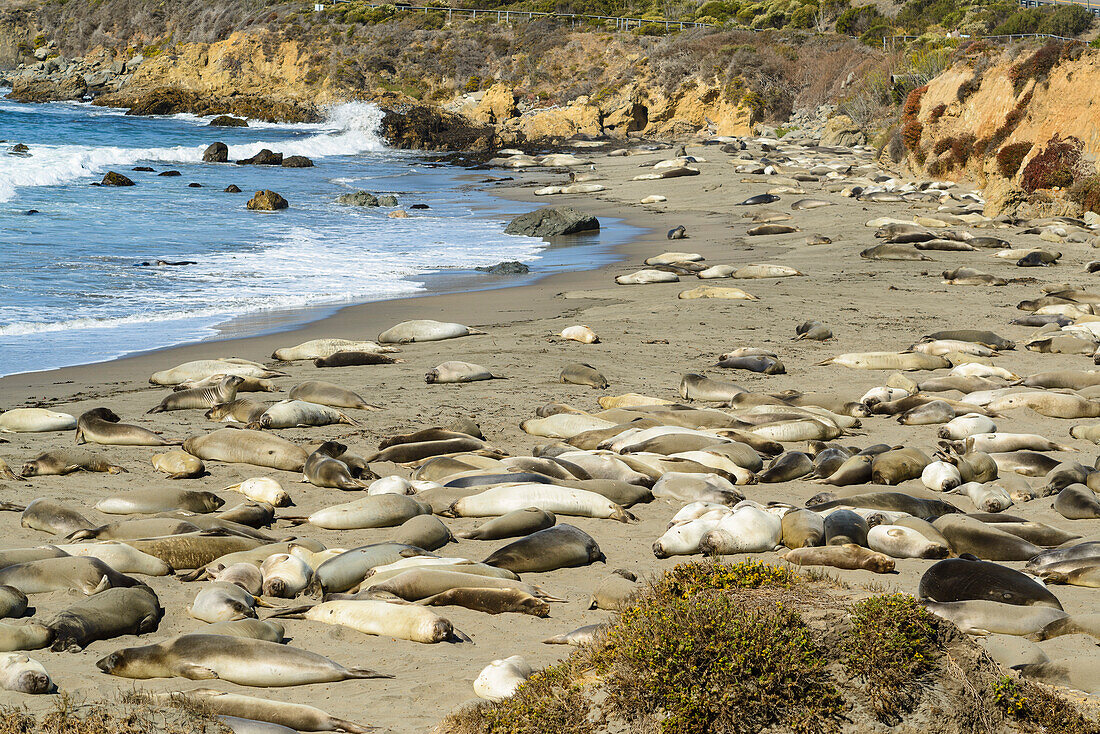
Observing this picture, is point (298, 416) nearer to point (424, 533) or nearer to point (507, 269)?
point (424, 533)

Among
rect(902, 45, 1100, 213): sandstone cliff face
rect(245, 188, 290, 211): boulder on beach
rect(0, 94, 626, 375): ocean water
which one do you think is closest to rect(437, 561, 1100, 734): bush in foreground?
A: rect(0, 94, 626, 375): ocean water

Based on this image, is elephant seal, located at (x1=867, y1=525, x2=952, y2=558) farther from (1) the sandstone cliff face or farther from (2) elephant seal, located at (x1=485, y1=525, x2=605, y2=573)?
(1) the sandstone cliff face

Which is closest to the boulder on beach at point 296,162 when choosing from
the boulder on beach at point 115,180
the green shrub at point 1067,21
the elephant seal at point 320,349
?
the boulder on beach at point 115,180

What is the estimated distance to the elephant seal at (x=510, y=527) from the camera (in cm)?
500

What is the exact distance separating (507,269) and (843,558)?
→ 10377 mm

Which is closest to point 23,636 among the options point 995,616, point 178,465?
point 178,465

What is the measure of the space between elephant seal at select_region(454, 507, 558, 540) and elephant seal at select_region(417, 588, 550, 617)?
2.80 ft

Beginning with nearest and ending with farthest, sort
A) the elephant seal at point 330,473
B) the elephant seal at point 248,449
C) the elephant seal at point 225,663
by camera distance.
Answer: the elephant seal at point 225,663 → the elephant seal at point 330,473 → the elephant seal at point 248,449

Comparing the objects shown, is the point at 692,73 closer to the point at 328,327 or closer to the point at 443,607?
the point at 328,327

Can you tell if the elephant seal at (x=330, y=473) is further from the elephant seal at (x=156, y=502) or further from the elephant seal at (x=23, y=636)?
the elephant seal at (x=23, y=636)

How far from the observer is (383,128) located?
4434 centimetres

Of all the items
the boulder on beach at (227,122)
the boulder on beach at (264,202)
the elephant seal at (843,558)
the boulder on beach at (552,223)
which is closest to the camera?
the elephant seal at (843,558)

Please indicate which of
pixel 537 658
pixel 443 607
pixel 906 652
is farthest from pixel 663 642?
pixel 443 607

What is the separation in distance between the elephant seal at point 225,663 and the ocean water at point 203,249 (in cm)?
651
